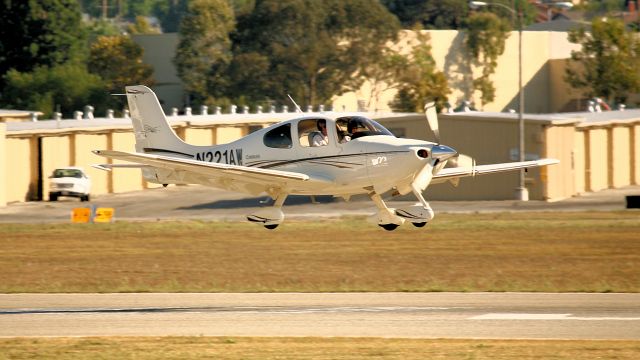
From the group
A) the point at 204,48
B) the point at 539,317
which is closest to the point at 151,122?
the point at 539,317

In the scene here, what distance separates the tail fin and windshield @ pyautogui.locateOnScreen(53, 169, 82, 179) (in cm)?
3851

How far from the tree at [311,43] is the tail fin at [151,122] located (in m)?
82.3

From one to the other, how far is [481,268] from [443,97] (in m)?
75.3

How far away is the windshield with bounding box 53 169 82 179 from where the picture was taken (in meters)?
68.0

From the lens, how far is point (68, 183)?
6831cm

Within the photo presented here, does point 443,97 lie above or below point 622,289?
above

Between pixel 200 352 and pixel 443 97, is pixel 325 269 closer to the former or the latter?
pixel 200 352

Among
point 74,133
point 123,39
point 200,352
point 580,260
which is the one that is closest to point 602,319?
point 200,352

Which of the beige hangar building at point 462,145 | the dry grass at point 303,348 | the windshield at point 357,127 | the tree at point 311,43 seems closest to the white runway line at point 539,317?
the dry grass at point 303,348

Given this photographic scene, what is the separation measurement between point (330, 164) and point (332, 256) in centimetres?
1846

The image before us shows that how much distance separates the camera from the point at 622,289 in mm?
36812

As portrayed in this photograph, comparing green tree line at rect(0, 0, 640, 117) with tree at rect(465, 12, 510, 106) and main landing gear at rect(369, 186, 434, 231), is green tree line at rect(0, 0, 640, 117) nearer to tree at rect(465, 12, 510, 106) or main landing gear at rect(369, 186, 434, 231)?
tree at rect(465, 12, 510, 106)

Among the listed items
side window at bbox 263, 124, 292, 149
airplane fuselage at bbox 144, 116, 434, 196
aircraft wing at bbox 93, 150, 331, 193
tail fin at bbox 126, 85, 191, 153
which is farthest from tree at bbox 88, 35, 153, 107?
airplane fuselage at bbox 144, 116, 434, 196

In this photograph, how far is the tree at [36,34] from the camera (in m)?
125
